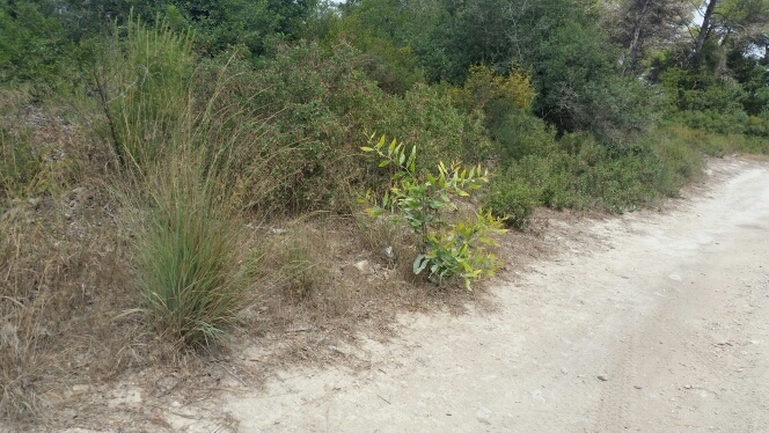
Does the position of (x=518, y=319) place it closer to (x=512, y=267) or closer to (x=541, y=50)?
(x=512, y=267)

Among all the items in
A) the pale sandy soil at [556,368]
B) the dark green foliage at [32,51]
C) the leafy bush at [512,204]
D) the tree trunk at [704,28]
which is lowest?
the pale sandy soil at [556,368]

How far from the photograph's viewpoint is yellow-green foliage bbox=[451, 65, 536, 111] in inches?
474

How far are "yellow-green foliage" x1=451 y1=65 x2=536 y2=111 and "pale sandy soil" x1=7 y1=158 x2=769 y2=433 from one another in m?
5.49

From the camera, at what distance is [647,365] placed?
467 centimetres

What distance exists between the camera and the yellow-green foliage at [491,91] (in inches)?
474

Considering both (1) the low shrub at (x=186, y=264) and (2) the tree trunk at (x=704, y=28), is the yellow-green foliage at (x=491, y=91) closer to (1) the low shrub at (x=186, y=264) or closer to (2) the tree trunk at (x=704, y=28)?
(1) the low shrub at (x=186, y=264)

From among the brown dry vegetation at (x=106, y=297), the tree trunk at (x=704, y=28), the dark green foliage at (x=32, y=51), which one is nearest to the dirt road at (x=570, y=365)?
the brown dry vegetation at (x=106, y=297)

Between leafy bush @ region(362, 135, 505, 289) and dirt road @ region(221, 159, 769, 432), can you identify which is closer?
dirt road @ region(221, 159, 769, 432)

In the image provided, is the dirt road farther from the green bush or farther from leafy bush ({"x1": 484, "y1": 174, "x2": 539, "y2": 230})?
the green bush

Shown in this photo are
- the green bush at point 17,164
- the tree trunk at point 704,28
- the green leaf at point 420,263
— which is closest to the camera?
the green bush at point 17,164

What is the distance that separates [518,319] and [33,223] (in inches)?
153

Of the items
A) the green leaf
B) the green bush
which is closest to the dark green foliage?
the green bush

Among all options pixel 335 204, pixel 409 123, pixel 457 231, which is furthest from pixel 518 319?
pixel 409 123

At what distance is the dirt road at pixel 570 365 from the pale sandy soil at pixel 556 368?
0.04ft
